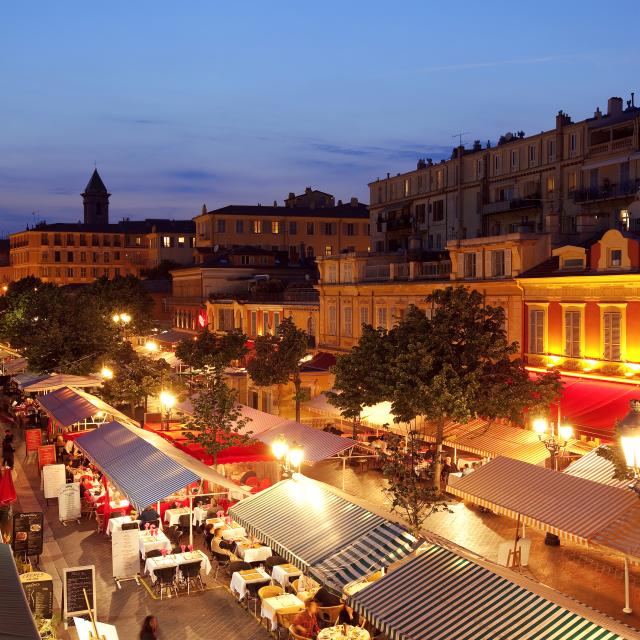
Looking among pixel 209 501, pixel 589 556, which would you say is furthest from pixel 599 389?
pixel 209 501

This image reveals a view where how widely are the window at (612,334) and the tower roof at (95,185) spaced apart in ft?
481

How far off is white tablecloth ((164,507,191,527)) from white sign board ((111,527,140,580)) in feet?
11.1

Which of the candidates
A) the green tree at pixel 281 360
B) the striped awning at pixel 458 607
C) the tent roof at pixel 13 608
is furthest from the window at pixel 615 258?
the tent roof at pixel 13 608

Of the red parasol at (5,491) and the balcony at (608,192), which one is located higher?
the balcony at (608,192)

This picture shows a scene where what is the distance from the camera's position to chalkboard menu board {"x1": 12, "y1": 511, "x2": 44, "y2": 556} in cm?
2088

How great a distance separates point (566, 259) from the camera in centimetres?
3216

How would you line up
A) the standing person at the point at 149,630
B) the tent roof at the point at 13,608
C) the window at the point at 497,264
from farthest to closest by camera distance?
the window at the point at 497,264 → the standing person at the point at 149,630 → the tent roof at the point at 13,608

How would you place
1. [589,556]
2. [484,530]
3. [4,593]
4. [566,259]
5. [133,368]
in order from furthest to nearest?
[133,368], [566,259], [484,530], [589,556], [4,593]

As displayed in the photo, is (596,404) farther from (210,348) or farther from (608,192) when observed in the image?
(608,192)

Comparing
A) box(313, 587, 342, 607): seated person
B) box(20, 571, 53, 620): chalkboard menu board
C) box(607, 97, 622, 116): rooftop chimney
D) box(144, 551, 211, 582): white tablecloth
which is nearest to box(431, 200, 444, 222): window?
box(607, 97, 622, 116): rooftop chimney

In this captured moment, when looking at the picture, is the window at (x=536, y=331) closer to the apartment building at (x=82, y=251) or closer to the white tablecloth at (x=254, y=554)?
the white tablecloth at (x=254, y=554)

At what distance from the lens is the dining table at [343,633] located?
14.8 metres

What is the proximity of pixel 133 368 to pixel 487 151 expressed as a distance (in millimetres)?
33691

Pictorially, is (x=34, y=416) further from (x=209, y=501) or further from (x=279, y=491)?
(x=279, y=491)
